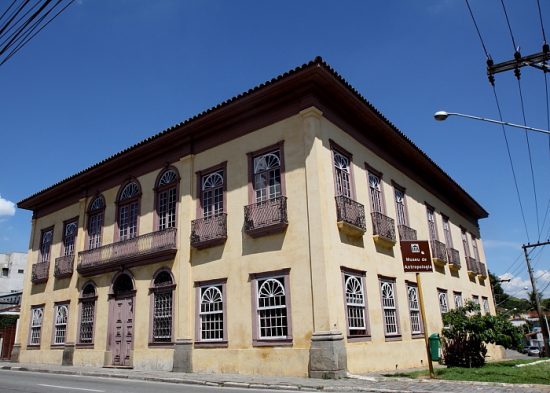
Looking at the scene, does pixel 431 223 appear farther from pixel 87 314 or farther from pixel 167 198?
pixel 87 314

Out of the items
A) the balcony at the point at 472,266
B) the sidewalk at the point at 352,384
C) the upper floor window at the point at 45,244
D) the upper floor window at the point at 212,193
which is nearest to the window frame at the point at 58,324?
the upper floor window at the point at 45,244

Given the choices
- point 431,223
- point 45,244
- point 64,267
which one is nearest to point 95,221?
point 64,267

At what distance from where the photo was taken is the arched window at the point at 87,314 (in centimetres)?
1883

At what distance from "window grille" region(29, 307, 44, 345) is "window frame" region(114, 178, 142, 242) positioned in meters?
6.58

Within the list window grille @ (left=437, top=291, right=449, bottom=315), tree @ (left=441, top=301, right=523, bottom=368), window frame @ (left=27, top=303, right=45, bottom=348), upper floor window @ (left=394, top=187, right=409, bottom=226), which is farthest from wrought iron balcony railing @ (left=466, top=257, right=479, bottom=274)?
window frame @ (left=27, top=303, right=45, bottom=348)

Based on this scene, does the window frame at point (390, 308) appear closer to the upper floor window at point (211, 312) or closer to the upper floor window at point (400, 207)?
the upper floor window at point (400, 207)

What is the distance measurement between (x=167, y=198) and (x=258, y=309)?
622 cm

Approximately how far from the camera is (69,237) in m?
21.9

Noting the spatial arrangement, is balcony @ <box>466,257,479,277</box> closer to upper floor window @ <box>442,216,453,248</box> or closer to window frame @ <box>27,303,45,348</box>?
upper floor window @ <box>442,216,453,248</box>

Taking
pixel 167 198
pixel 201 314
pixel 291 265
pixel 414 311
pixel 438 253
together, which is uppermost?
pixel 167 198

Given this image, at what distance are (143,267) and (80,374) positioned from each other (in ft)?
13.4

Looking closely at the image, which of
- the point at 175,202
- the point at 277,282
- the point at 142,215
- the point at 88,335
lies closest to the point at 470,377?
the point at 277,282

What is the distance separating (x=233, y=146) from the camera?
1568 centimetres

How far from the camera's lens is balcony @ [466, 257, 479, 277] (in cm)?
2486
